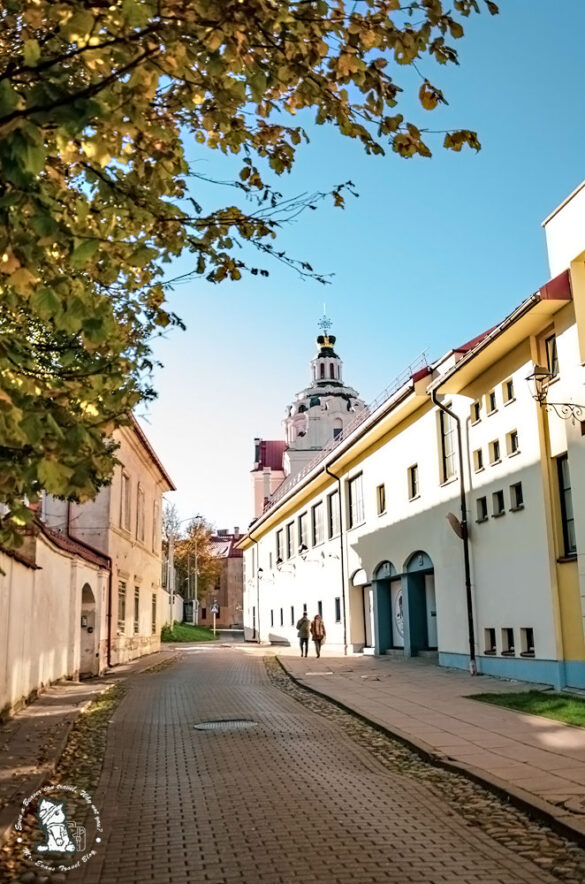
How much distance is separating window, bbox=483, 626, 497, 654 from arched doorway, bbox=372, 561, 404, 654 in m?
7.41

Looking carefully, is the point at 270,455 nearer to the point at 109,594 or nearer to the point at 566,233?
the point at 109,594

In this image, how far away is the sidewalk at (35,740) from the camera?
7551mm

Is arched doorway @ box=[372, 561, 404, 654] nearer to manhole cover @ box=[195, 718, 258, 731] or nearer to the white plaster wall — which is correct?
the white plaster wall

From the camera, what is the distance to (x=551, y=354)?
51.5 feet

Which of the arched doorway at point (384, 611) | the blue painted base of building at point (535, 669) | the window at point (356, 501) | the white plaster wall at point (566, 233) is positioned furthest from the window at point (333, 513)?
the white plaster wall at point (566, 233)

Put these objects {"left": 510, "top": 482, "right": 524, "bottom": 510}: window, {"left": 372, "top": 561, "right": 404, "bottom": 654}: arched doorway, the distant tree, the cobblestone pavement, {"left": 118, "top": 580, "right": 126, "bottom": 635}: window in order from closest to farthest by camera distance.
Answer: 1. the cobblestone pavement
2. {"left": 510, "top": 482, "right": 524, "bottom": 510}: window
3. {"left": 372, "top": 561, "right": 404, "bottom": 654}: arched doorway
4. {"left": 118, "top": 580, "right": 126, "bottom": 635}: window
5. the distant tree

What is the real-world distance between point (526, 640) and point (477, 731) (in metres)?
5.68

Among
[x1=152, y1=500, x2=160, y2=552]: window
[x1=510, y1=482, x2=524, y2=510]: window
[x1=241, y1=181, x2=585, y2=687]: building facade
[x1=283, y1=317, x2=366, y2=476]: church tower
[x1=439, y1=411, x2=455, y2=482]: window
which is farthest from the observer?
[x1=283, y1=317, x2=366, y2=476]: church tower

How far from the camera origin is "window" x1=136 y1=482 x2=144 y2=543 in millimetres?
32309

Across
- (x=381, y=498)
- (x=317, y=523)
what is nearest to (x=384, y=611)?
(x=381, y=498)

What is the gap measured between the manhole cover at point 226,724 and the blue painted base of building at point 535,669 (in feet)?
18.2

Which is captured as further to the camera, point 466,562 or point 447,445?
point 447,445

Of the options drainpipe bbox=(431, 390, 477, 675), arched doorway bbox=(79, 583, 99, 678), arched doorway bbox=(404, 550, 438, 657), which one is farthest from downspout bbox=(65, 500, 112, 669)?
drainpipe bbox=(431, 390, 477, 675)

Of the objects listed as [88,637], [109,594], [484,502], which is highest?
[484,502]
